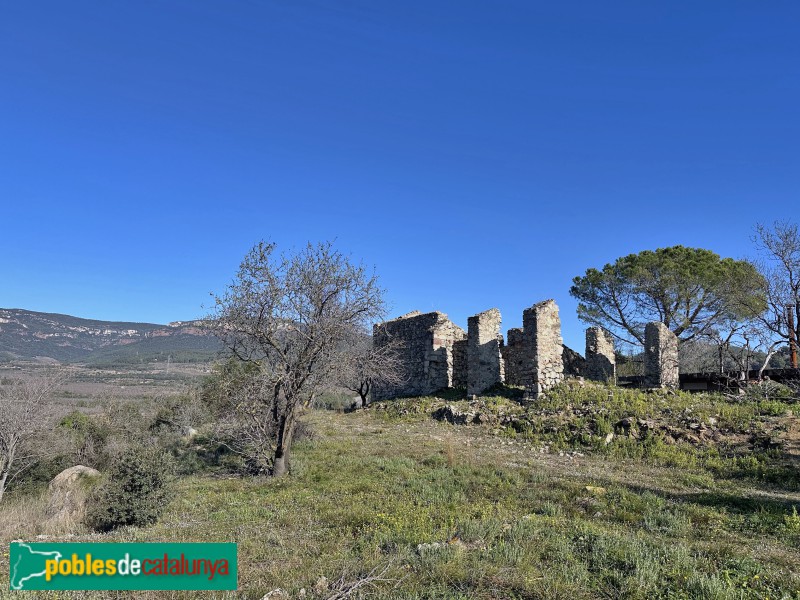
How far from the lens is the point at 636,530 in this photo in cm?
648

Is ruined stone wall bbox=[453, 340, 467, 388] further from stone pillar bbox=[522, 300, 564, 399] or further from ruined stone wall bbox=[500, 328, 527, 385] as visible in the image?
stone pillar bbox=[522, 300, 564, 399]

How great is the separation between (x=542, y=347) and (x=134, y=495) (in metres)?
13.3

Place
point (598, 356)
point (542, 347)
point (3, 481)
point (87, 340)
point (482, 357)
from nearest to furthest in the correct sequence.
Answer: point (542, 347), point (3, 481), point (482, 357), point (598, 356), point (87, 340)

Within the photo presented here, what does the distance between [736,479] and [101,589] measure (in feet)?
34.8

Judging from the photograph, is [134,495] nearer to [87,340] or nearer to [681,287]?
[681,287]

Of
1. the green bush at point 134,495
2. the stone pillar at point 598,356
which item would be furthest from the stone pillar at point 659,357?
the green bush at point 134,495

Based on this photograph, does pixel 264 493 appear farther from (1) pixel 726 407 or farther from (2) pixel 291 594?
(1) pixel 726 407

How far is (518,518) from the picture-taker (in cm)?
693

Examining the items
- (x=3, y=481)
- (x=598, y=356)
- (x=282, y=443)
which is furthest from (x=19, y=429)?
(x=598, y=356)

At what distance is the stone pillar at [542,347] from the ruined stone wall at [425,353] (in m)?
5.65

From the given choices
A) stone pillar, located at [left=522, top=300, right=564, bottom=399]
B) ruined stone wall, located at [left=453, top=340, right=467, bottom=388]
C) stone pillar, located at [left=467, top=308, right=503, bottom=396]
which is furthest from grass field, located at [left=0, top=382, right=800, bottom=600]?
Answer: ruined stone wall, located at [left=453, top=340, right=467, bottom=388]

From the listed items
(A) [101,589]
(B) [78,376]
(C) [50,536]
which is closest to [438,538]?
(A) [101,589]

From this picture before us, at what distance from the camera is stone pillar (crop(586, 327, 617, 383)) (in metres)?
21.5

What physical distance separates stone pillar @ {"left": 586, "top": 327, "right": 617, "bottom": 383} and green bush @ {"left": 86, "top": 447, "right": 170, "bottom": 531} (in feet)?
Answer: 59.0
